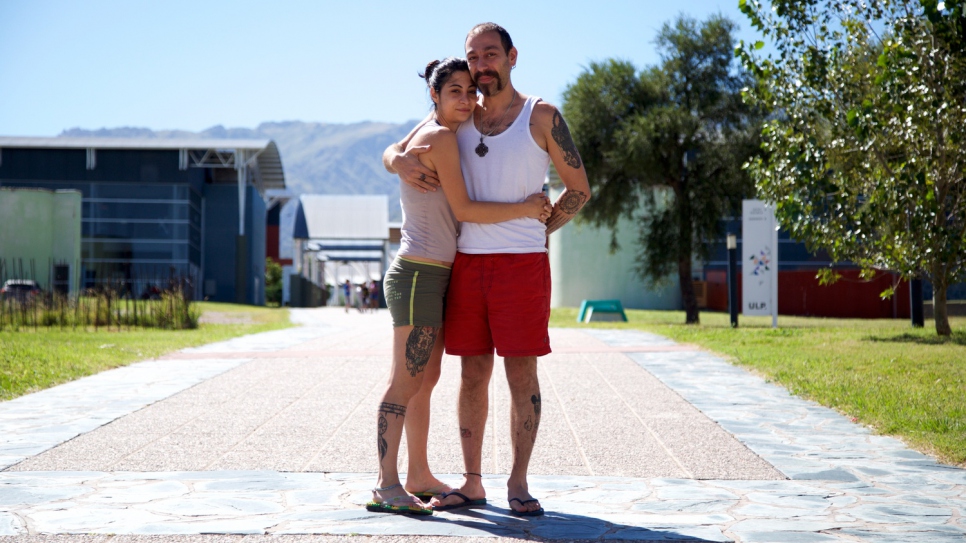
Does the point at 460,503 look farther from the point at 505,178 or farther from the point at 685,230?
the point at 685,230

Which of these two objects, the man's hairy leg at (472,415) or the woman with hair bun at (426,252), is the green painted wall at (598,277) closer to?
the man's hairy leg at (472,415)

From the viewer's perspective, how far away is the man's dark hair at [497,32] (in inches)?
157

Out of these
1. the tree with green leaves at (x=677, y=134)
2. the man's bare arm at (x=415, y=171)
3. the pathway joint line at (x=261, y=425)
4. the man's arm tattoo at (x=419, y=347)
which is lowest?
the pathway joint line at (x=261, y=425)

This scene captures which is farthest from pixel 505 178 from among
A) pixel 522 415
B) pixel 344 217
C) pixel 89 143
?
pixel 344 217

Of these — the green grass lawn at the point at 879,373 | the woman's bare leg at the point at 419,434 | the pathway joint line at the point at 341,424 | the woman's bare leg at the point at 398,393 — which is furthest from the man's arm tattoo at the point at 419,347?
the green grass lawn at the point at 879,373

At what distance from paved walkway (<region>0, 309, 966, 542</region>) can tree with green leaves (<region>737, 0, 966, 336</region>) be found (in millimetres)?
4237

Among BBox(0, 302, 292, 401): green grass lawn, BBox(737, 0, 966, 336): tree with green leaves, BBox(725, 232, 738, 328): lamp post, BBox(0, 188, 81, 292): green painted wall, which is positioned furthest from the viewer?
BBox(0, 188, 81, 292): green painted wall

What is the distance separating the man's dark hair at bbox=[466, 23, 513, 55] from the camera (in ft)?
13.1

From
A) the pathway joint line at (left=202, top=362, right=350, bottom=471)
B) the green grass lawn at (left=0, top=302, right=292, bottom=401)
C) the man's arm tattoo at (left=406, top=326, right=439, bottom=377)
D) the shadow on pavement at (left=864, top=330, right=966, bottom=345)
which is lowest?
the pathway joint line at (left=202, top=362, right=350, bottom=471)

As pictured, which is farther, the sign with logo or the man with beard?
the sign with logo

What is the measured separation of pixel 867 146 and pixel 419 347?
33.1 feet

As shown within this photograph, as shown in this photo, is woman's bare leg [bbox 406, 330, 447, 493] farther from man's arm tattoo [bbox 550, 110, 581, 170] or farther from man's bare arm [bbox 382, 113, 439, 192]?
man's arm tattoo [bbox 550, 110, 581, 170]

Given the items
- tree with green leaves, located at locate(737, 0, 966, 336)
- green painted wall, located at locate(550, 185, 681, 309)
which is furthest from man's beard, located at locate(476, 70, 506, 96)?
green painted wall, located at locate(550, 185, 681, 309)

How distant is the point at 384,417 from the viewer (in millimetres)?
4027
